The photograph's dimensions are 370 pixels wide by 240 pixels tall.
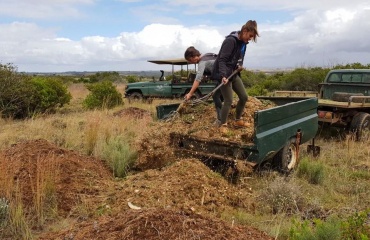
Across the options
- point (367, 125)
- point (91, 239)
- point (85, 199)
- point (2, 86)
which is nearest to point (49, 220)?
point (85, 199)

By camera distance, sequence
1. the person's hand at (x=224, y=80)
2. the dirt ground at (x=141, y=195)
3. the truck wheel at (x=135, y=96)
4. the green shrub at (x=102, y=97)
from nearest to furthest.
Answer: the dirt ground at (x=141, y=195) < the person's hand at (x=224, y=80) < the green shrub at (x=102, y=97) < the truck wheel at (x=135, y=96)

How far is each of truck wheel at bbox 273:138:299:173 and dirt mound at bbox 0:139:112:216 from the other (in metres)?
2.69

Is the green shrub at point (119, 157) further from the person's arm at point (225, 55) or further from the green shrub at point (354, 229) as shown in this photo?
the green shrub at point (354, 229)

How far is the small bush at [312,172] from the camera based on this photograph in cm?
621

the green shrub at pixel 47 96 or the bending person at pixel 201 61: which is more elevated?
the bending person at pixel 201 61

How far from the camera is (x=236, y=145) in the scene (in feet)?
18.1

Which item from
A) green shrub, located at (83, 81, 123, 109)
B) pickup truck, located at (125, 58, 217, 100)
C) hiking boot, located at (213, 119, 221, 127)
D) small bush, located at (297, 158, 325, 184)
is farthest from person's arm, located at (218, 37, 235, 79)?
pickup truck, located at (125, 58, 217, 100)

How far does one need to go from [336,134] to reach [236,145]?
5.82 metres

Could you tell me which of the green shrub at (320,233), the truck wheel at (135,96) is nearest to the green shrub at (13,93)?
the truck wheel at (135,96)

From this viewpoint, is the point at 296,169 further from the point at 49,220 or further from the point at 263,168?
the point at 49,220

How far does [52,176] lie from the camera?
4.95m

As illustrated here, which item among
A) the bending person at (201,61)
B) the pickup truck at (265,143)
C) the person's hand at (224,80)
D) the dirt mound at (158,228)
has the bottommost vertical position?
the dirt mound at (158,228)

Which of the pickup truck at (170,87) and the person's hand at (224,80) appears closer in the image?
the person's hand at (224,80)

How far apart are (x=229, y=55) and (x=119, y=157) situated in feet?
8.07
